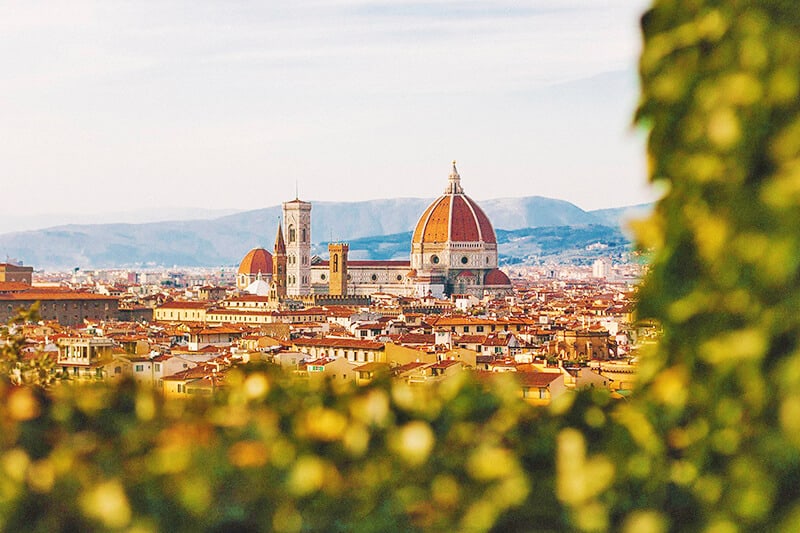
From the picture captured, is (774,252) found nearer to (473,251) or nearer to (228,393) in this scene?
(228,393)

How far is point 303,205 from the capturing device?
3647 inches

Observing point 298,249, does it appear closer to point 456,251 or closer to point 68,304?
point 456,251

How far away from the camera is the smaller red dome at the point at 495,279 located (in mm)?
92625

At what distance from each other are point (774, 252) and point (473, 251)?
3645 inches

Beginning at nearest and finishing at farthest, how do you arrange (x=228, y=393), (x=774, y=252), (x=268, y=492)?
(x=774, y=252), (x=268, y=492), (x=228, y=393)

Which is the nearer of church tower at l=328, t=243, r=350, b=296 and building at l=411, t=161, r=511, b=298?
church tower at l=328, t=243, r=350, b=296

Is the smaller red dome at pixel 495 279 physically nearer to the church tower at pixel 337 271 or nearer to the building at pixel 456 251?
the building at pixel 456 251

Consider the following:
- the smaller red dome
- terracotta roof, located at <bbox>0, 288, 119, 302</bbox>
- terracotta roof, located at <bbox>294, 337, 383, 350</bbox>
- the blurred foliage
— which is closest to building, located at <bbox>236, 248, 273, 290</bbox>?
the smaller red dome

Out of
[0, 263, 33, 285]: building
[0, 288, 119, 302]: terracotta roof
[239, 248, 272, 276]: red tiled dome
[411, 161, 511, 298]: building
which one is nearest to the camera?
[0, 288, 119, 302]: terracotta roof

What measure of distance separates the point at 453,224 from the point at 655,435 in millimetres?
93100

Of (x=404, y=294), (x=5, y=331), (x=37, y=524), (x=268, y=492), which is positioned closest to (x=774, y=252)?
(x=268, y=492)

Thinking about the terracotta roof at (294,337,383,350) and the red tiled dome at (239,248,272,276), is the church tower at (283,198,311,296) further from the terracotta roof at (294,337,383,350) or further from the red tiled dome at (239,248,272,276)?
the terracotta roof at (294,337,383,350)

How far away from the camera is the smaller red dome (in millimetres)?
92625

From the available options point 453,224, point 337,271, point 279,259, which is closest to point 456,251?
point 453,224
